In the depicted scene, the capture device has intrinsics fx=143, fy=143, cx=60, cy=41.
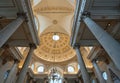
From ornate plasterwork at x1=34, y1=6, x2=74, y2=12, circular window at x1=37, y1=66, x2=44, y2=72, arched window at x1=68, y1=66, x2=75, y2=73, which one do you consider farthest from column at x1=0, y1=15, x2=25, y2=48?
arched window at x1=68, y1=66, x2=75, y2=73

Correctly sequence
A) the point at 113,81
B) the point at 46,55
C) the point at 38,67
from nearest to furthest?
the point at 113,81
the point at 38,67
the point at 46,55

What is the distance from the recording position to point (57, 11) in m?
18.7

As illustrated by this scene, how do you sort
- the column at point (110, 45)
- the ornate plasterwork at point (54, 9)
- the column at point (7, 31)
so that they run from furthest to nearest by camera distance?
the ornate plasterwork at point (54, 9), the column at point (7, 31), the column at point (110, 45)

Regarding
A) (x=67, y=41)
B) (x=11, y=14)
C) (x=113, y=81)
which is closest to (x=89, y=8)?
(x=11, y=14)

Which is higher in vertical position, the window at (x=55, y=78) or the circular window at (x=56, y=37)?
the window at (x=55, y=78)

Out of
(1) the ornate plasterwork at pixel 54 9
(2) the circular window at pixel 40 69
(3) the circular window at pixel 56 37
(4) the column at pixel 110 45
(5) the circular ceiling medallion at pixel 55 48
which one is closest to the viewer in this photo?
(4) the column at pixel 110 45

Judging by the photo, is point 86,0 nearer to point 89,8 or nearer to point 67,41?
point 89,8

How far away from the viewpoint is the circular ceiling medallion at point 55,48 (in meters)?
22.2

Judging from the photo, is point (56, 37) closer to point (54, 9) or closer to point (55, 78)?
point (54, 9)

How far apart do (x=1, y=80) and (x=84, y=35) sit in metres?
8.49

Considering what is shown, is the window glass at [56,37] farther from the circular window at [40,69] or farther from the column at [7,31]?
the column at [7,31]

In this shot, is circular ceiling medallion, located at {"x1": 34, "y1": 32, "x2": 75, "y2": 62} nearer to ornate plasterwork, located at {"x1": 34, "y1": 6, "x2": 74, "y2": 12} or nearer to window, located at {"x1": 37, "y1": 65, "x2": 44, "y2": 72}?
window, located at {"x1": 37, "y1": 65, "x2": 44, "y2": 72}

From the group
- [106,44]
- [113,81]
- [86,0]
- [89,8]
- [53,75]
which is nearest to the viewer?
[106,44]

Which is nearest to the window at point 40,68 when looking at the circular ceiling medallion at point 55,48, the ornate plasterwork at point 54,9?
the circular ceiling medallion at point 55,48
